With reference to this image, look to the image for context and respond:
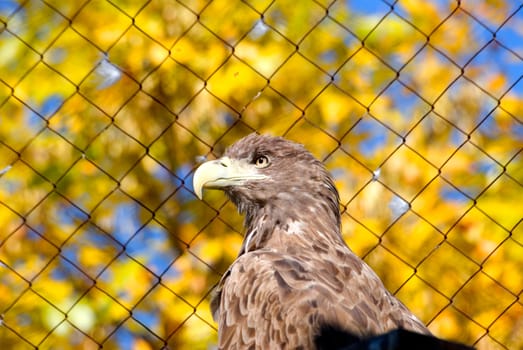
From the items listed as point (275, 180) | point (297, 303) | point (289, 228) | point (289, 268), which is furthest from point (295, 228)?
point (297, 303)

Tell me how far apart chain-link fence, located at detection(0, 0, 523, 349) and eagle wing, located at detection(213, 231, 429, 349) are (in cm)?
142

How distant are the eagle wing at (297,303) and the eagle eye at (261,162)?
75 centimetres

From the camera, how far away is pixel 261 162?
554 cm

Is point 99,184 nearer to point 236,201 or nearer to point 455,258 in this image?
point 236,201

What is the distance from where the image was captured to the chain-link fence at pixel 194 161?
618cm

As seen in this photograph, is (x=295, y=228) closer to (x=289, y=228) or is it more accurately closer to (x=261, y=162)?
(x=289, y=228)

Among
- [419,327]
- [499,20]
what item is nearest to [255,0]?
[499,20]

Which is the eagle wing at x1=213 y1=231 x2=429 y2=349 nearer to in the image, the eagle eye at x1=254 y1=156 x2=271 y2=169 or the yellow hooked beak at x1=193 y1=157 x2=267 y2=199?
the yellow hooked beak at x1=193 y1=157 x2=267 y2=199

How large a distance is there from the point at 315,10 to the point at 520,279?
5.33 feet

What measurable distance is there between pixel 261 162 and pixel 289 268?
985 mm

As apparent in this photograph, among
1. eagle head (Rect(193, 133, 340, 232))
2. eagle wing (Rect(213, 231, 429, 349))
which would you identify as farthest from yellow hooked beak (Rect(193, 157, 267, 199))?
eagle wing (Rect(213, 231, 429, 349))

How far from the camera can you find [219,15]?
6395 mm

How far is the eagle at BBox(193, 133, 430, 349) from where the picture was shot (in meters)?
4.38

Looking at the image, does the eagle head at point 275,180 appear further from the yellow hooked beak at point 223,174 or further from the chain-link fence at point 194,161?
the chain-link fence at point 194,161
